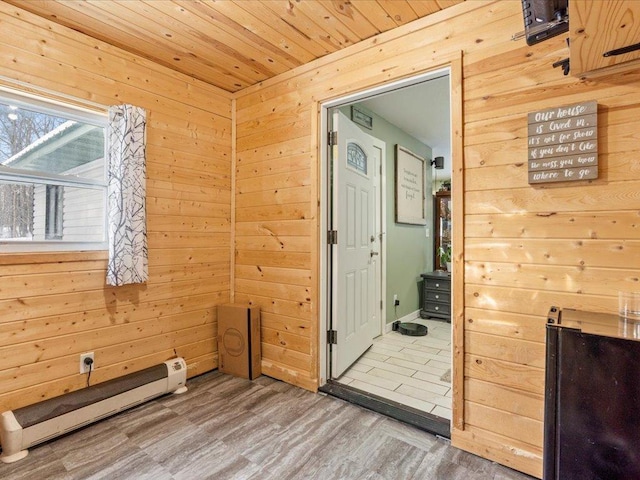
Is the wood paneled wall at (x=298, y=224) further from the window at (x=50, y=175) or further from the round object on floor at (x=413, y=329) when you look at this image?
the round object on floor at (x=413, y=329)

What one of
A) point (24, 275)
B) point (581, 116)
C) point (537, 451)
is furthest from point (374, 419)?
point (24, 275)

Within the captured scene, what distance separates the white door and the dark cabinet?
134 cm

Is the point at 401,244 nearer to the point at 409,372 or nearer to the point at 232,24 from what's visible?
the point at 409,372

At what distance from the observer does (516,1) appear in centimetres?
171

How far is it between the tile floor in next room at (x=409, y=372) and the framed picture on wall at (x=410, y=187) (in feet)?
5.00

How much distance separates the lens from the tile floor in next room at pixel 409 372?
2.42 meters

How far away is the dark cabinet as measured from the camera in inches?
179

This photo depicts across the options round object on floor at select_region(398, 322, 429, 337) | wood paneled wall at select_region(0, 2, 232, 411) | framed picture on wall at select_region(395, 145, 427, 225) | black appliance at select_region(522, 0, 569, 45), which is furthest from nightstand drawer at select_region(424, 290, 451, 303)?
black appliance at select_region(522, 0, 569, 45)

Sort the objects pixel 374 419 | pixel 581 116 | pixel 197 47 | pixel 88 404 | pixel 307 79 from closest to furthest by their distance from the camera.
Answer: pixel 581 116, pixel 88 404, pixel 374 419, pixel 197 47, pixel 307 79

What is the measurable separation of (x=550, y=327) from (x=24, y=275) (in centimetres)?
268

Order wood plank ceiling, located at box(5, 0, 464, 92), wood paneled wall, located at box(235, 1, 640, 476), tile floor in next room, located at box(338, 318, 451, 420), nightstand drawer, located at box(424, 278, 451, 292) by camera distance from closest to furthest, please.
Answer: wood paneled wall, located at box(235, 1, 640, 476) < wood plank ceiling, located at box(5, 0, 464, 92) < tile floor in next room, located at box(338, 318, 451, 420) < nightstand drawer, located at box(424, 278, 451, 292)

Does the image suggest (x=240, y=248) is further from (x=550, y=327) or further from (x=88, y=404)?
(x=550, y=327)

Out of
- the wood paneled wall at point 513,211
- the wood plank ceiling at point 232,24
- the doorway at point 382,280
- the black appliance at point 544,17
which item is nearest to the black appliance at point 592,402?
the wood paneled wall at point 513,211

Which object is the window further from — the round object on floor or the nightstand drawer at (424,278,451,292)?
the nightstand drawer at (424,278,451,292)
